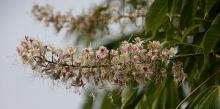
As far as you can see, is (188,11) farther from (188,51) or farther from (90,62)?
(90,62)

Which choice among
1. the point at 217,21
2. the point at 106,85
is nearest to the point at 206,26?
the point at 217,21

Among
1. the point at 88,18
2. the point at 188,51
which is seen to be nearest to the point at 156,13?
the point at 188,51

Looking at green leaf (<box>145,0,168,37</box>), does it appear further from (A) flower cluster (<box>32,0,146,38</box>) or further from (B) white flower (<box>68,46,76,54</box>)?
(A) flower cluster (<box>32,0,146,38</box>)

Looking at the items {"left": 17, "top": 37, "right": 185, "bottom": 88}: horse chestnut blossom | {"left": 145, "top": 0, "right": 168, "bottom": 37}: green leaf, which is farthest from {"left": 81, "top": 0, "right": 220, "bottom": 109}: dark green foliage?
{"left": 17, "top": 37, "right": 185, "bottom": 88}: horse chestnut blossom

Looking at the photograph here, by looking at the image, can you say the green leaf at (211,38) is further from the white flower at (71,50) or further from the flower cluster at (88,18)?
the flower cluster at (88,18)

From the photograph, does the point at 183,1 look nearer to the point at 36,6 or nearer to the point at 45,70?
the point at 45,70
